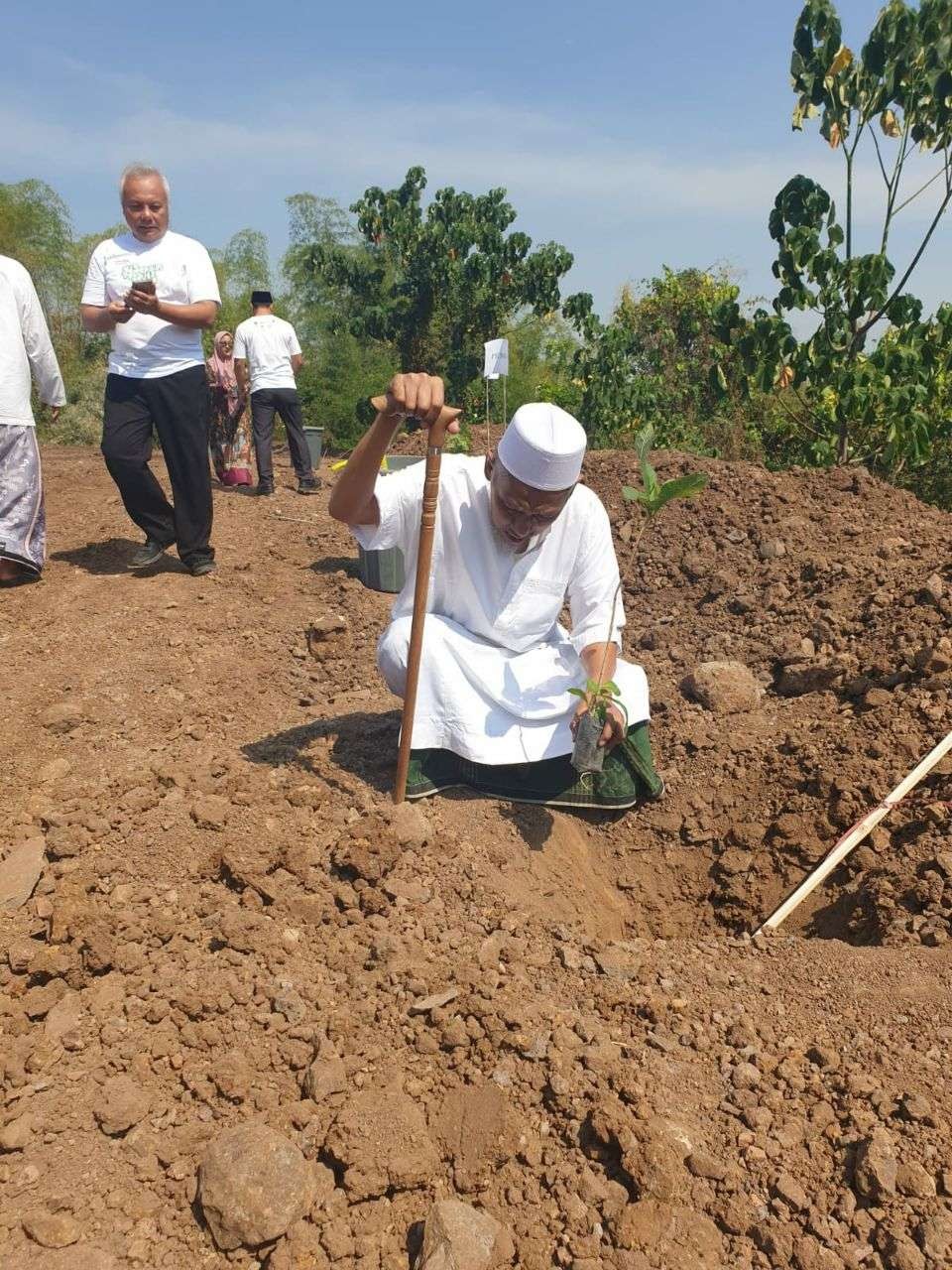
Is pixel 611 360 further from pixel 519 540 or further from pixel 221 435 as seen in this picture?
pixel 519 540

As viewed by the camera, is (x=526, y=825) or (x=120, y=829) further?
(x=526, y=825)

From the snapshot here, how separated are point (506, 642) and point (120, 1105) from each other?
1713 mm

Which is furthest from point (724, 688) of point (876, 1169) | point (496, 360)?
point (496, 360)

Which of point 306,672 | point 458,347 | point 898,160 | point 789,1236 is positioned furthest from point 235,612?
point 458,347

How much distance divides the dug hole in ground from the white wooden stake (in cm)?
10

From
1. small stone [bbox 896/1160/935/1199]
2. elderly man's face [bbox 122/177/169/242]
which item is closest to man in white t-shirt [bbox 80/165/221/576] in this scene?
elderly man's face [bbox 122/177/169/242]

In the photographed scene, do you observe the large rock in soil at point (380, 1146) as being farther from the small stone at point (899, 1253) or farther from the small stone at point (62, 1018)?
the small stone at point (899, 1253)

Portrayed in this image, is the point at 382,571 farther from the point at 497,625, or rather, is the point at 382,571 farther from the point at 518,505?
the point at 518,505

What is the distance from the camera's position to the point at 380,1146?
185cm

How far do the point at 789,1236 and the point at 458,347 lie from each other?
41.8 ft

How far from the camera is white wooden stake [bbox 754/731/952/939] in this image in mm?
2719

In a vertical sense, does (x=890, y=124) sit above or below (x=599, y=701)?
above

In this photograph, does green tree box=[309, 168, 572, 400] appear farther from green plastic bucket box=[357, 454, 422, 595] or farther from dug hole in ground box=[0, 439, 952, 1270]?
dug hole in ground box=[0, 439, 952, 1270]

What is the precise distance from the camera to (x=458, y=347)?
13500mm
